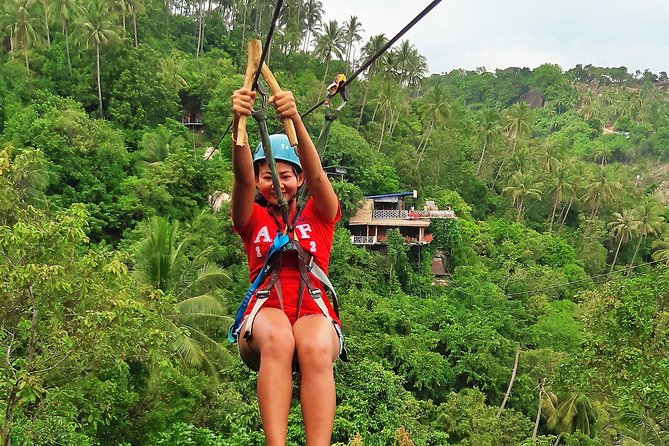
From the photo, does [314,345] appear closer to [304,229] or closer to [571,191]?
[304,229]

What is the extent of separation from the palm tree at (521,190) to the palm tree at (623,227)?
15.3 ft

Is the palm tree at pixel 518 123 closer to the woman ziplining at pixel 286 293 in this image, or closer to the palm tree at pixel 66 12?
the palm tree at pixel 66 12

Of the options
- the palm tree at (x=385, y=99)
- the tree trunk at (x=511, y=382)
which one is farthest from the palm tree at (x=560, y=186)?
the tree trunk at (x=511, y=382)

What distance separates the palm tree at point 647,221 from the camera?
122ft

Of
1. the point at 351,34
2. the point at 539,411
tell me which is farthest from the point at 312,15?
the point at 539,411

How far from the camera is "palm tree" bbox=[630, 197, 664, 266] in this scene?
122 feet

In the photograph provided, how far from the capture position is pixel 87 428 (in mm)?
8242

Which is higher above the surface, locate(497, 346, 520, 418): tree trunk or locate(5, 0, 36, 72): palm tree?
locate(5, 0, 36, 72): palm tree

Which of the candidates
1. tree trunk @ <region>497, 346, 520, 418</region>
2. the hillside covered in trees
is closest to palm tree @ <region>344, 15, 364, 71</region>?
the hillside covered in trees

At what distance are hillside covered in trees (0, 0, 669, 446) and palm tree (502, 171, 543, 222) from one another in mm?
184

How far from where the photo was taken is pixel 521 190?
37250mm

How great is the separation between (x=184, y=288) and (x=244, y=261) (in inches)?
275

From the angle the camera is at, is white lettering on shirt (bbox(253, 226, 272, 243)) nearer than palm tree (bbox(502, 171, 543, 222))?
Yes

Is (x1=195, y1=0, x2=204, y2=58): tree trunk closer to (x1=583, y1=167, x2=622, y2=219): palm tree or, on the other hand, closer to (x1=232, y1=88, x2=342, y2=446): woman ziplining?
(x1=583, y1=167, x2=622, y2=219): palm tree
